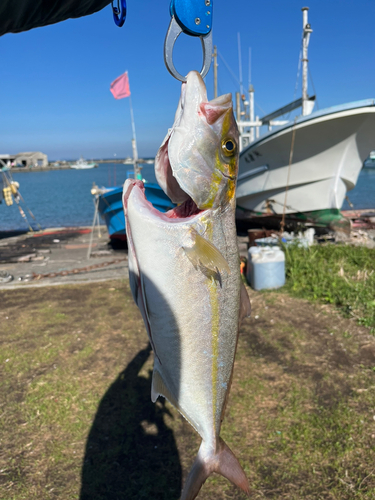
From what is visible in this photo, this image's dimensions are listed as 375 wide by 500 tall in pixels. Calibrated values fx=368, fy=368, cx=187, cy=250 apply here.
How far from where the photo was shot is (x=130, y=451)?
3365 millimetres

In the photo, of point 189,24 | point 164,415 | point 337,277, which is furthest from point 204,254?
point 337,277

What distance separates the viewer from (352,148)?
10.7 meters

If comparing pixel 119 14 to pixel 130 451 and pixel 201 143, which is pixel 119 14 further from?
pixel 130 451

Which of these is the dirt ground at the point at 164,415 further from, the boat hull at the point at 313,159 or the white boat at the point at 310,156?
the boat hull at the point at 313,159

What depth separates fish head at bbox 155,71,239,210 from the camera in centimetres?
134

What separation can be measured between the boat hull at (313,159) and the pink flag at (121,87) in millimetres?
4444

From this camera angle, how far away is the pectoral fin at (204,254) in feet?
4.28

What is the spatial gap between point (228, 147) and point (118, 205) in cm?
1057

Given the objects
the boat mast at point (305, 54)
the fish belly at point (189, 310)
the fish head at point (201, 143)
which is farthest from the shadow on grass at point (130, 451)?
the boat mast at point (305, 54)

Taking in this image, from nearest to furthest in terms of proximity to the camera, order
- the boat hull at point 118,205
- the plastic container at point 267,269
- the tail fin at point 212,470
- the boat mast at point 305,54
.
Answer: the tail fin at point 212,470 < the plastic container at point 267,269 < the boat hull at point 118,205 < the boat mast at point 305,54

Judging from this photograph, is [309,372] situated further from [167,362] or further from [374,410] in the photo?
[167,362]

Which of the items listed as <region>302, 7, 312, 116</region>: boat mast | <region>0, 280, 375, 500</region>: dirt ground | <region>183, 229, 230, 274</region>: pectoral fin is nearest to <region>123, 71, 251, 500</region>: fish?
<region>183, 229, 230, 274</region>: pectoral fin

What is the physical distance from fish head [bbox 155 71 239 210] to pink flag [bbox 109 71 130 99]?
10515 millimetres

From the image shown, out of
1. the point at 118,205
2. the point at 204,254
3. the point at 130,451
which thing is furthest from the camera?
the point at 118,205
